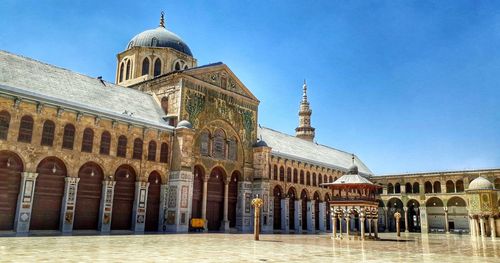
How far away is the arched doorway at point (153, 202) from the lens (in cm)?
3023

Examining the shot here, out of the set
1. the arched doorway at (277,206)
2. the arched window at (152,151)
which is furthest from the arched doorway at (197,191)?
the arched doorway at (277,206)

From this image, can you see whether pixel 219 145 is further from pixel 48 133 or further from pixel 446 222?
pixel 446 222

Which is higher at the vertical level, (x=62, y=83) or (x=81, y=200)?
(x=62, y=83)

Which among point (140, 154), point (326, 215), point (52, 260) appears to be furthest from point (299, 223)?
point (52, 260)

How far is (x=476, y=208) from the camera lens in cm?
4150

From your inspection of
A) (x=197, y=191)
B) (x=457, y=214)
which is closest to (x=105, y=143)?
(x=197, y=191)

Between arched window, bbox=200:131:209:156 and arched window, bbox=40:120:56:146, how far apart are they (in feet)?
39.1

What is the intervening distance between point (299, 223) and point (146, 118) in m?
22.4

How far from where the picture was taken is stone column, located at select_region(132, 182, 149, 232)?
28703 mm

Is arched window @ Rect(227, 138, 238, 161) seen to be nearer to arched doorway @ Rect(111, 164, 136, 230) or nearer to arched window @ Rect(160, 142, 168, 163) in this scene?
arched window @ Rect(160, 142, 168, 163)

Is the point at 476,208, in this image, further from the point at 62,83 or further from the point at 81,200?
the point at 62,83

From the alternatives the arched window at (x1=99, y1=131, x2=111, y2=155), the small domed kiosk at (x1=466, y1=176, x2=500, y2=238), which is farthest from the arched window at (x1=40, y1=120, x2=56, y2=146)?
the small domed kiosk at (x1=466, y1=176, x2=500, y2=238)

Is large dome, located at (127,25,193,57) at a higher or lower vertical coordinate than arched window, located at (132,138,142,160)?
higher

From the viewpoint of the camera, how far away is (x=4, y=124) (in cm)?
2283
